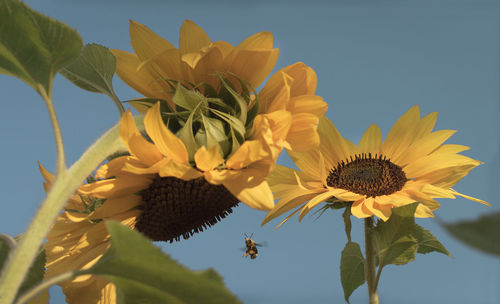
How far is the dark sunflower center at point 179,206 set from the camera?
394 mm

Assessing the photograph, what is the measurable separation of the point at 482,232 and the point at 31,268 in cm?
31

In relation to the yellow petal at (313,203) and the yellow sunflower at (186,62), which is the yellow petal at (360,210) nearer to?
the yellow petal at (313,203)

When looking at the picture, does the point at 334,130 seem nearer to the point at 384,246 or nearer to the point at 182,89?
the point at 384,246

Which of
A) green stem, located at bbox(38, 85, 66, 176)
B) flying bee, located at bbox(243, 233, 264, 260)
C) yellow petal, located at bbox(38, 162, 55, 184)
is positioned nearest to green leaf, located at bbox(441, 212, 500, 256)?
green stem, located at bbox(38, 85, 66, 176)

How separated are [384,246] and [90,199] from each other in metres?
0.27

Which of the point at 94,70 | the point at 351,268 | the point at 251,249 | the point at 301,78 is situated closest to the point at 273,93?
the point at 301,78

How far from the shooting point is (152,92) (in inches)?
15.7

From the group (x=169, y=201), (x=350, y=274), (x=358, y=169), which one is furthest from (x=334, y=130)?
(x=169, y=201)

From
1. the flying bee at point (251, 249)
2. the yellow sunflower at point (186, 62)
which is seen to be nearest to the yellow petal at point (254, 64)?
the yellow sunflower at point (186, 62)

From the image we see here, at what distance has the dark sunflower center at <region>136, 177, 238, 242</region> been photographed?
39cm

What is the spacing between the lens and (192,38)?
384 mm

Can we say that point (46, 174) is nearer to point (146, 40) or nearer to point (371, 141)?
point (146, 40)

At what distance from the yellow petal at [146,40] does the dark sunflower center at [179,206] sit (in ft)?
0.33

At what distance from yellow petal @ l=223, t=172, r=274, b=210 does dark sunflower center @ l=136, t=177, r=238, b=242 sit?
67mm
